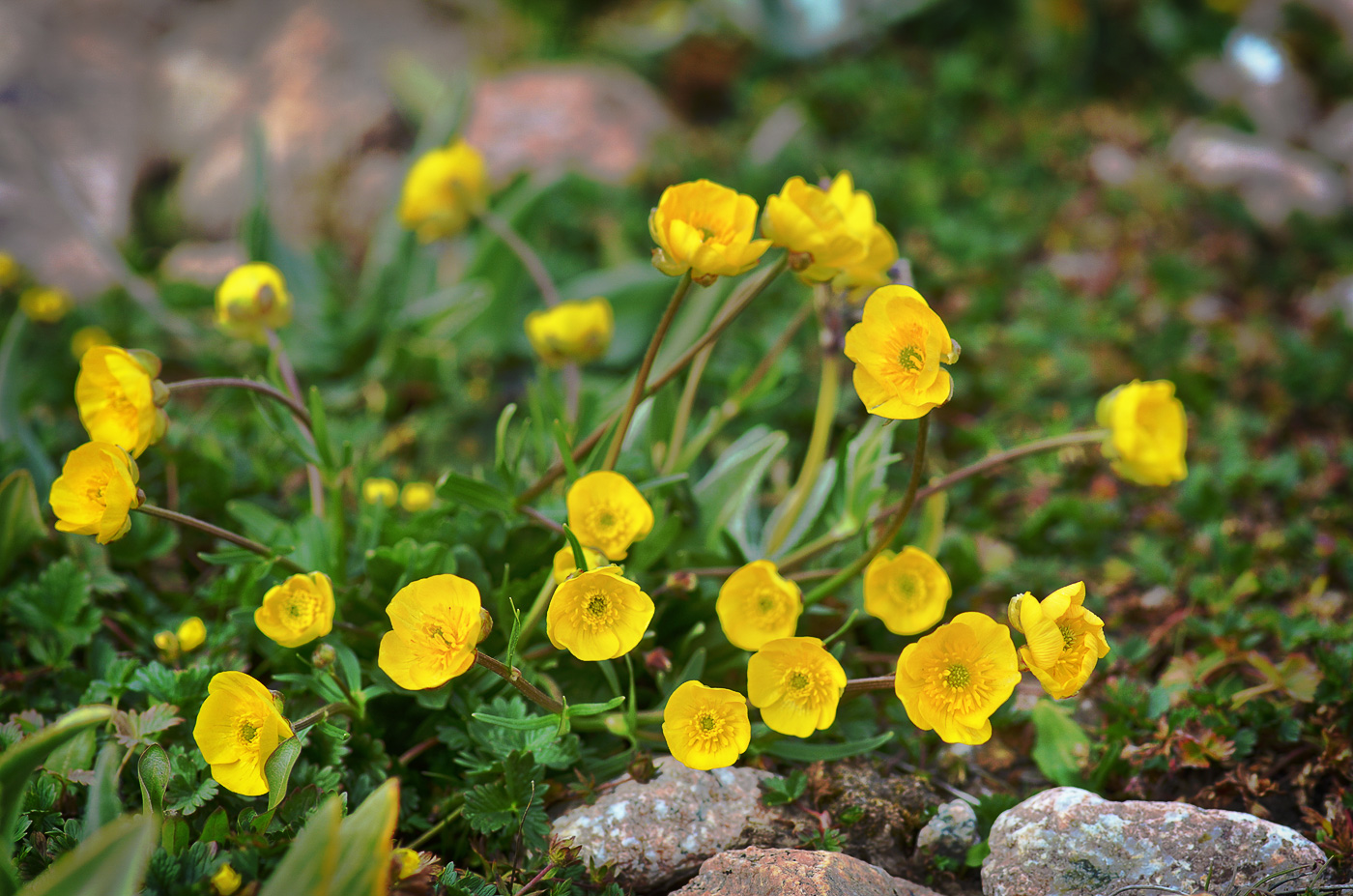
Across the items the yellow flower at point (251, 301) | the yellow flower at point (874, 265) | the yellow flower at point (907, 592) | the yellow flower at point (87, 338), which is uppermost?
the yellow flower at point (874, 265)

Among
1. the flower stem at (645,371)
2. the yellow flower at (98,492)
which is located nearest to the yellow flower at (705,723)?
the flower stem at (645,371)

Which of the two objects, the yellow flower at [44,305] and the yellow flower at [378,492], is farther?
the yellow flower at [44,305]

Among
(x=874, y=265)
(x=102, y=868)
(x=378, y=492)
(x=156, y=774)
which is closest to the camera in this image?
(x=102, y=868)

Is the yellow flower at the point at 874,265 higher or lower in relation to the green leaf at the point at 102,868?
higher

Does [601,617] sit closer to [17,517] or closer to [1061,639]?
[1061,639]

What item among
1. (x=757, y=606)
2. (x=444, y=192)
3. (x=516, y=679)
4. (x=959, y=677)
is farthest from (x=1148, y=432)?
(x=444, y=192)

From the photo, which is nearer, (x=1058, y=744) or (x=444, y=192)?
(x=1058, y=744)

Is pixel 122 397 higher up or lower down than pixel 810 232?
lower down

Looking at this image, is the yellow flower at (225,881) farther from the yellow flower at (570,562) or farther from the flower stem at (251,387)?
the flower stem at (251,387)
